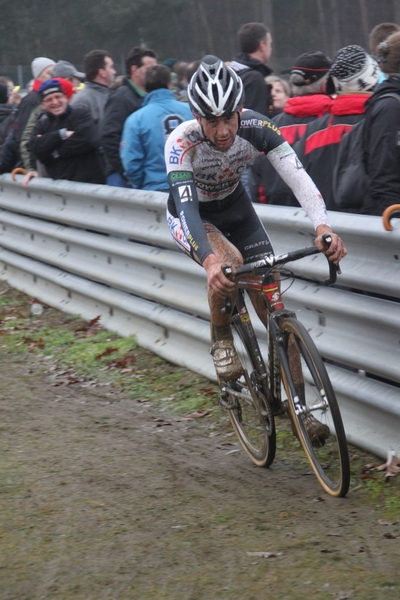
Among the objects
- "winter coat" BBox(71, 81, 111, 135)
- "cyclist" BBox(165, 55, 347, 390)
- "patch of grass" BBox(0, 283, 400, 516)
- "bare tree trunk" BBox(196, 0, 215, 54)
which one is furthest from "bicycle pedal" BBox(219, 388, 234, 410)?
"bare tree trunk" BBox(196, 0, 215, 54)

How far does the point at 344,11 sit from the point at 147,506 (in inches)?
2008

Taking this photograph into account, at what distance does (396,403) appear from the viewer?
198 inches

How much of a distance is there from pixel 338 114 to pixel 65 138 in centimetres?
418

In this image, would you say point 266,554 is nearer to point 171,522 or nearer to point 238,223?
point 171,522

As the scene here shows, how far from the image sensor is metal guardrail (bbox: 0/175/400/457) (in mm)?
5199

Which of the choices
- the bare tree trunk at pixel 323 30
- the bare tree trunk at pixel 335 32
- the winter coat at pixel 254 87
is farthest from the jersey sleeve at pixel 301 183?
the bare tree trunk at pixel 323 30

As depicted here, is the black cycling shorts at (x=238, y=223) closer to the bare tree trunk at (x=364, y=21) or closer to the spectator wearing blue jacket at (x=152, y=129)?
the spectator wearing blue jacket at (x=152, y=129)

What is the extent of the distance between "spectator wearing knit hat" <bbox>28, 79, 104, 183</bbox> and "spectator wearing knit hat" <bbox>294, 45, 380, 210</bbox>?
12.3 feet

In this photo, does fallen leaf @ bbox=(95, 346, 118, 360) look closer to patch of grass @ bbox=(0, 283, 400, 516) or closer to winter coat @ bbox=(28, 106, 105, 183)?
patch of grass @ bbox=(0, 283, 400, 516)

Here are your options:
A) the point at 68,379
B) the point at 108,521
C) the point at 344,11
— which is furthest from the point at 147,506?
the point at 344,11

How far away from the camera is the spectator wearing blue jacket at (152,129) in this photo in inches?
334

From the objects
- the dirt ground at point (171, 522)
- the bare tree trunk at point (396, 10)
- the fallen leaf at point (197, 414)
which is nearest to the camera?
the dirt ground at point (171, 522)

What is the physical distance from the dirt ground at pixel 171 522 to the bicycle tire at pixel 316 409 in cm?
13

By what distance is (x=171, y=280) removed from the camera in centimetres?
789
